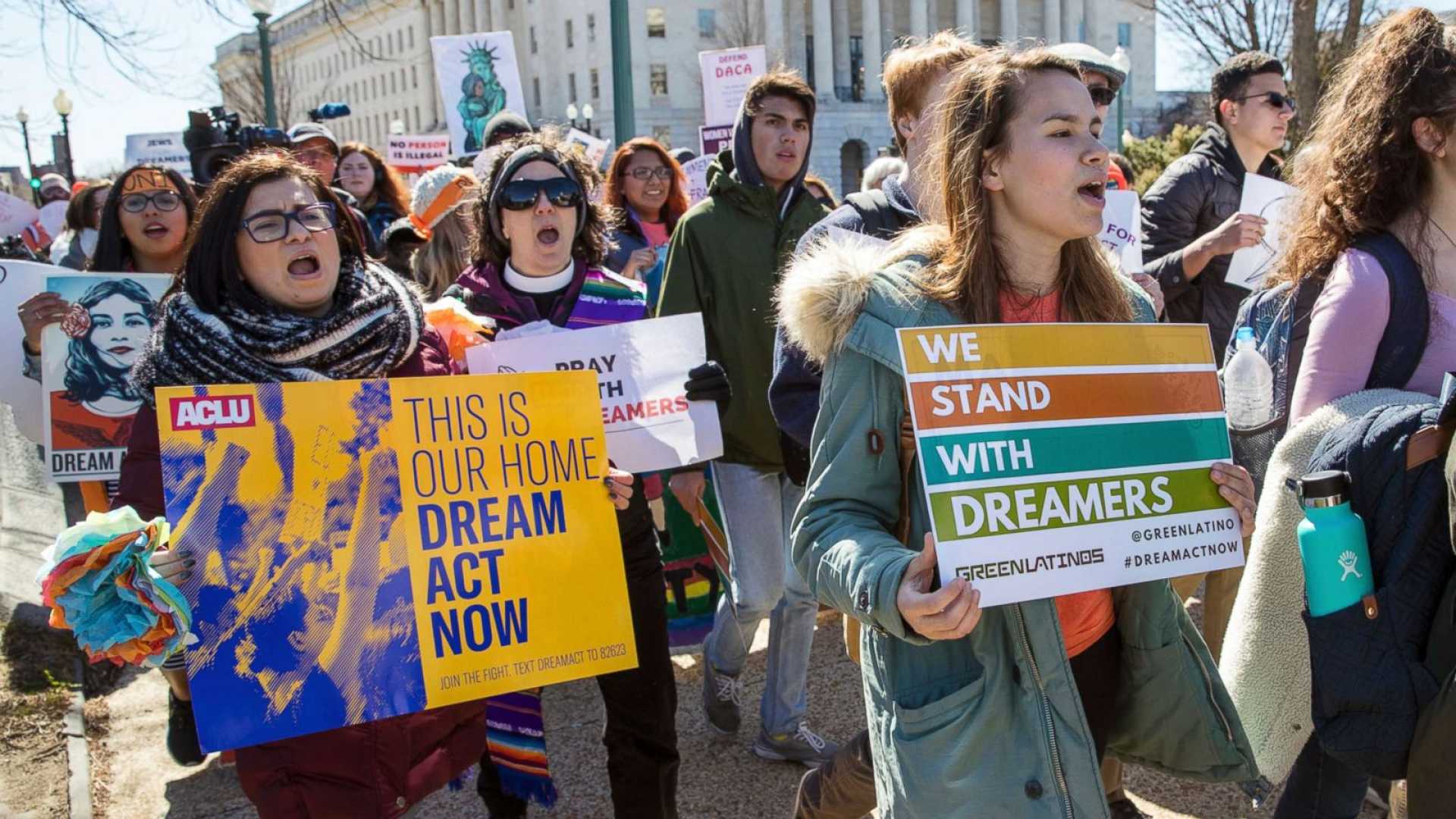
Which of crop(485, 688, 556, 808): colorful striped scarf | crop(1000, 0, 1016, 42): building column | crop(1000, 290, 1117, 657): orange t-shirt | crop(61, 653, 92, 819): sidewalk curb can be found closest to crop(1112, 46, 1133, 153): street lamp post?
crop(1000, 290, 1117, 657): orange t-shirt

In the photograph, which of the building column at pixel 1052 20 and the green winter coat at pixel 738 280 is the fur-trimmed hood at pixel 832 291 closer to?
the green winter coat at pixel 738 280

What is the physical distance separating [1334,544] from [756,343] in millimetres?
2505

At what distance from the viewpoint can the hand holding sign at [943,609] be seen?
6.17ft

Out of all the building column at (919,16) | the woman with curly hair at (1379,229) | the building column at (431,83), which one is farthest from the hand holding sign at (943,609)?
the building column at (431,83)

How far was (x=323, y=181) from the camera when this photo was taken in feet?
10.0

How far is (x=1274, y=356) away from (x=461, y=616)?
2441mm

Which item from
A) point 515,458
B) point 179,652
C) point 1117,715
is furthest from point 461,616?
point 1117,715

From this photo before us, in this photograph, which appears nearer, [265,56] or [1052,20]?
[265,56]

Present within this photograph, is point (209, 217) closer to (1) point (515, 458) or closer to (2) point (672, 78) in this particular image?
(1) point (515, 458)

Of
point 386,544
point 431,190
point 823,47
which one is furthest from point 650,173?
point 823,47

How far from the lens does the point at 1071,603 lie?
7.71 ft

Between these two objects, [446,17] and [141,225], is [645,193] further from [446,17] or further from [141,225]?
[446,17]

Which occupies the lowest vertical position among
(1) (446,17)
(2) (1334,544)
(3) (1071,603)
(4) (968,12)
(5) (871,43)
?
(3) (1071,603)

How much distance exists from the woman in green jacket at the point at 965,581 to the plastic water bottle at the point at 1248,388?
1.19m
